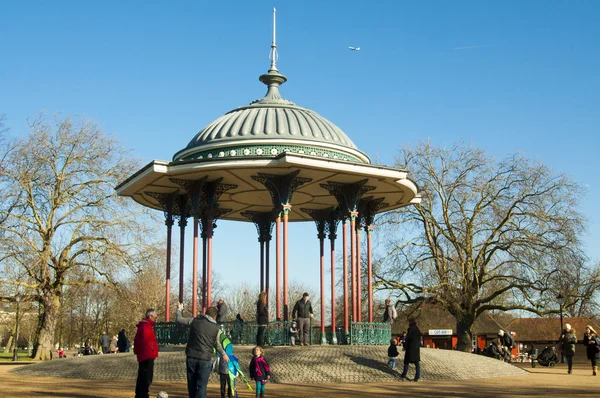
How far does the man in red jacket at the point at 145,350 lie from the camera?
36.9 ft

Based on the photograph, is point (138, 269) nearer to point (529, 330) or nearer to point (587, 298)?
point (587, 298)

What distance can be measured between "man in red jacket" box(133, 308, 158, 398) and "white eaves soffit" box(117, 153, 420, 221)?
11.5 metres

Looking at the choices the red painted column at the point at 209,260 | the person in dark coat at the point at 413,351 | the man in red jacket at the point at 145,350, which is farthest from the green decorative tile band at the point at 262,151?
the man in red jacket at the point at 145,350

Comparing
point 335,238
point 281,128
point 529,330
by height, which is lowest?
point 529,330

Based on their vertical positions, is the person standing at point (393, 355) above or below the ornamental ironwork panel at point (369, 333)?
below

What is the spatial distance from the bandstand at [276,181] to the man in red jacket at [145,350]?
388 inches

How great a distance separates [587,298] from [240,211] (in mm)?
19089

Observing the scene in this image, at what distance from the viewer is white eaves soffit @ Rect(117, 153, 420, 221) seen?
23.1 m

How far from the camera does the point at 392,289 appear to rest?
41.6 meters

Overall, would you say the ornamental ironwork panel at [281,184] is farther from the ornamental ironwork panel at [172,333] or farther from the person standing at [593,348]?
the person standing at [593,348]

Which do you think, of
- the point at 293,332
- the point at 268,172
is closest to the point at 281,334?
the point at 293,332

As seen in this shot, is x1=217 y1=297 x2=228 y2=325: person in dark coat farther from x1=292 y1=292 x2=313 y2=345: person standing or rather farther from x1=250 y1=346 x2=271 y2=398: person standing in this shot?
x1=250 y1=346 x2=271 y2=398: person standing

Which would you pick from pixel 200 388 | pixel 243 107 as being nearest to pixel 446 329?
pixel 243 107

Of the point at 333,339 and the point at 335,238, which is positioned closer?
the point at 333,339
